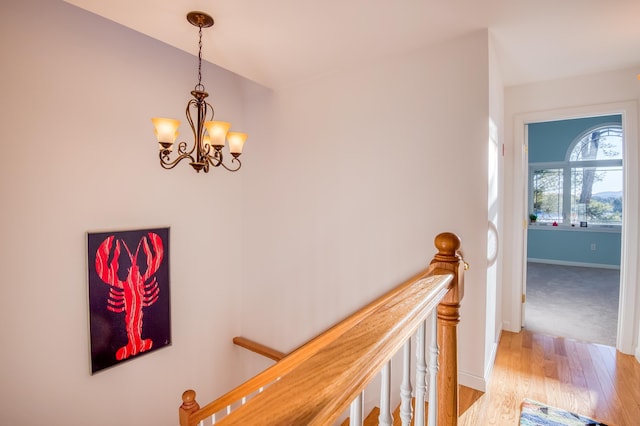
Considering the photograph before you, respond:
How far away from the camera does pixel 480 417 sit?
1.96m

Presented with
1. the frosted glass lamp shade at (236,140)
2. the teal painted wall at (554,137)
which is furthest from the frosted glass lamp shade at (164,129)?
the teal painted wall at (554,137)

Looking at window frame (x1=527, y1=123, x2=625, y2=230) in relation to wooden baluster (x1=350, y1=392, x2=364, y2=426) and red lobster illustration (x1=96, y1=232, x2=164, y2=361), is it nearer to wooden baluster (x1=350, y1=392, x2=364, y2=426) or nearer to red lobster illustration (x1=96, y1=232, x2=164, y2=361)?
red lobster illustration (x1=96, y1=232, x2=164, y2=361)

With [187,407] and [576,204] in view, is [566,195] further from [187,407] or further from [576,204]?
[187,407]

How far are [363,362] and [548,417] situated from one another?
2.10 m

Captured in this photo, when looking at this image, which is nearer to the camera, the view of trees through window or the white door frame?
the white door frame

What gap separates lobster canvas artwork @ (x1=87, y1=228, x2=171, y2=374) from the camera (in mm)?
2424

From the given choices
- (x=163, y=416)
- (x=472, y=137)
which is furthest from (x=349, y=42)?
(x=163, y=416)

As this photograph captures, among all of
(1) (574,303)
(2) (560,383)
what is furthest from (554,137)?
(2) (560,383)

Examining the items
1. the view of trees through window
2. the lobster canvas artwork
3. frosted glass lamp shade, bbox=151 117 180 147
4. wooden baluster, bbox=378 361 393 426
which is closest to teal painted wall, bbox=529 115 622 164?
the view of trees through window

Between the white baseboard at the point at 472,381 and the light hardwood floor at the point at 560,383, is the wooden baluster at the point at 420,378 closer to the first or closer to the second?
the light hardwood floor at the point at 560,383

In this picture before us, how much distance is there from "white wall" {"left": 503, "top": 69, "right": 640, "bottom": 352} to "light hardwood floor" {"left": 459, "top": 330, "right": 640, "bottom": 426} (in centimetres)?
35

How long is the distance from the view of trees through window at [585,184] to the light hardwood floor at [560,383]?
4427mm

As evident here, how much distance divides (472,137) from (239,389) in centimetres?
213

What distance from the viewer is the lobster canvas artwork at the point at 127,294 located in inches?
95.4
